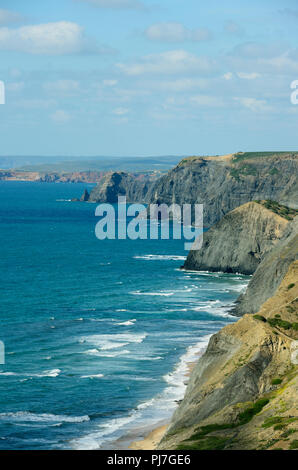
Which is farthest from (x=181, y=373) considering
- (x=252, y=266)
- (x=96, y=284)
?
(x=252, y=266)

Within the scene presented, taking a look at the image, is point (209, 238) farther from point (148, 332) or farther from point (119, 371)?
point (119, 371)

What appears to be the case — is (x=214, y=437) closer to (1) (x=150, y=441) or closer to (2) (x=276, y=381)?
(2) (x=276, y=381)

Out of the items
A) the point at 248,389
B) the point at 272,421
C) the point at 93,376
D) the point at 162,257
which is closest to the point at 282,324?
the point at 248,389

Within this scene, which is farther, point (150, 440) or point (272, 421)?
point (150, 440)

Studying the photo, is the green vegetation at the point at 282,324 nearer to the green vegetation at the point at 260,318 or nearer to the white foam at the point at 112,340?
the green vegetation at the point at 260,318

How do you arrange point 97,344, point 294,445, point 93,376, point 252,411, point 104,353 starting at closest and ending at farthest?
1. point 294,445
2. point 252,411
3. point 93,376
4. point 104,353
5. point 97,344

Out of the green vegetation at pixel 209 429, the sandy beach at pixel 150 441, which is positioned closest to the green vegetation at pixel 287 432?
the green vegetation at pixel 209 429
